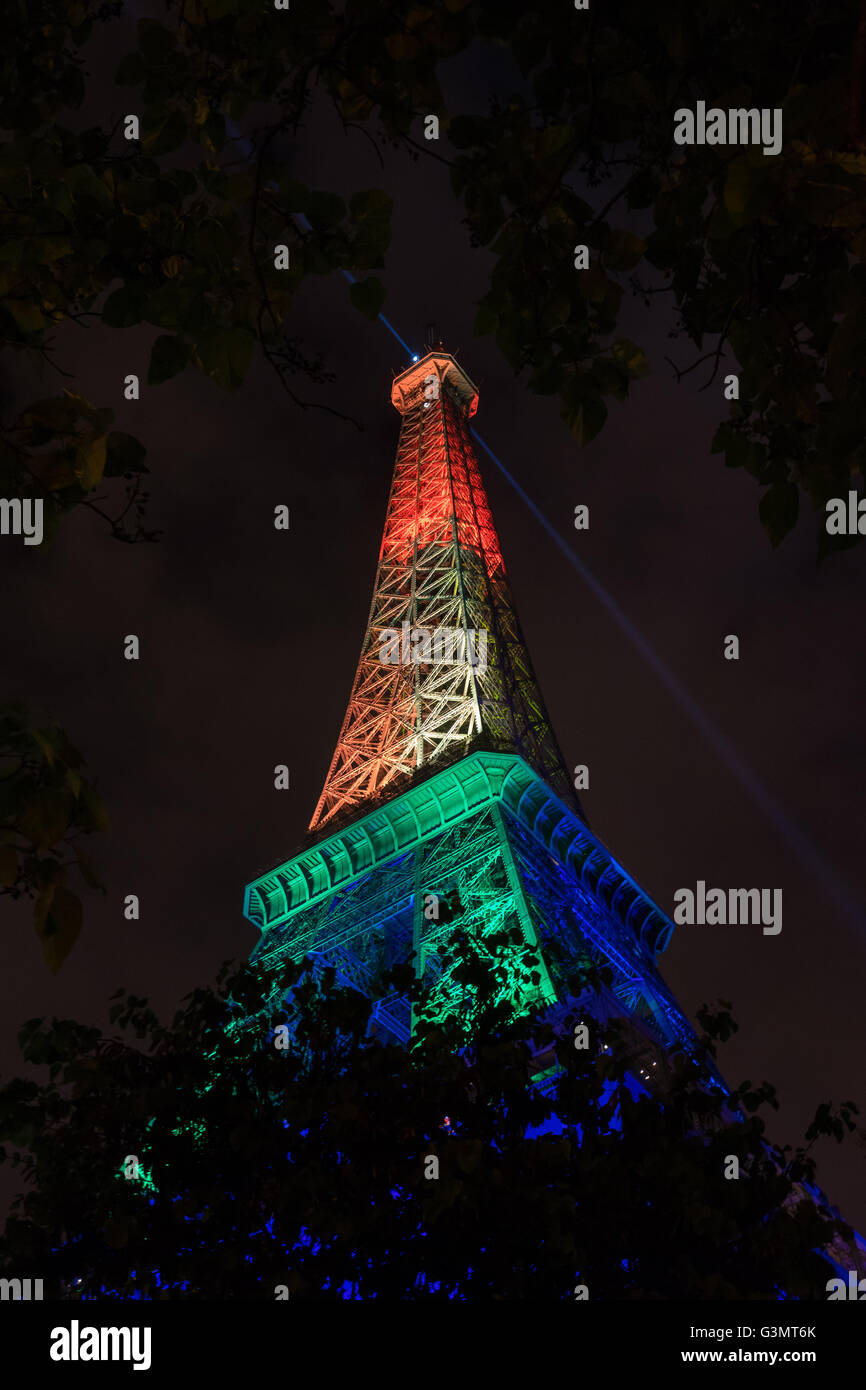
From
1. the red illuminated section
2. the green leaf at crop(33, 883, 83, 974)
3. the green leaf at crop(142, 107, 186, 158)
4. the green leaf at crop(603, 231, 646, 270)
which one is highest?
the red illuminated section

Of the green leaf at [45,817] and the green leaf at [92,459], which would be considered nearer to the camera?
the green leaf at [45,817]

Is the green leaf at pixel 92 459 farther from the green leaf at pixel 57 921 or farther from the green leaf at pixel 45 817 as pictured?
the green leaf at pixel 57 921

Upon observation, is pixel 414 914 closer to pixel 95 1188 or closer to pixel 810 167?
pixel 95 1188

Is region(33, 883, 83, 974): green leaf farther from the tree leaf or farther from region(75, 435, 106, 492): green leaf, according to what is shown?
region(75, 435, 106, 492): green leaf

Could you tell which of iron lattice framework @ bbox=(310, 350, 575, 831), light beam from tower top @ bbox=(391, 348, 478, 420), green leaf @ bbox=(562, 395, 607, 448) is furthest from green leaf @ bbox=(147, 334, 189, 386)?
light beam from tower top @ bbox=(391, 348, 478, 420)

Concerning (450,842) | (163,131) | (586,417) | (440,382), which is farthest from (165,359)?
(440,382)

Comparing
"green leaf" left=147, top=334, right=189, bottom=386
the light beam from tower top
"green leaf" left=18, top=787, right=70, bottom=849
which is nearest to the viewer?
"green leaf" left=18, top=787, right=70, bottom=849

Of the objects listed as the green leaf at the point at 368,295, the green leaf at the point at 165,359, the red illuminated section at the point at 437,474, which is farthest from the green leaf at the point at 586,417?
the red illuminated section at the point at 437,474
